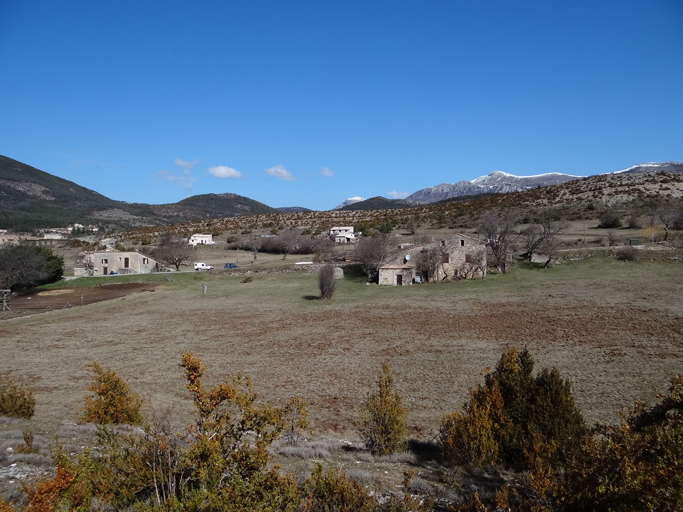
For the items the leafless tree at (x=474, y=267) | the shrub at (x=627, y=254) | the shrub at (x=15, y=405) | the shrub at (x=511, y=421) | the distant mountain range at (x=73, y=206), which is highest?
the distant mountain range at (x=73, y=206)

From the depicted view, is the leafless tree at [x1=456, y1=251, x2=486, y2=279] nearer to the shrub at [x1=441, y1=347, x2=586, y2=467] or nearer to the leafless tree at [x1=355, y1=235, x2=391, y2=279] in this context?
the leafless tree at [x1=355, y1=235, x2=391, y2=279]

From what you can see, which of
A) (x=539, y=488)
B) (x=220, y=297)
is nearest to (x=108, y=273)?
(x=220, y=297)

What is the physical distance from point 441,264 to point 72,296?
3274 cm

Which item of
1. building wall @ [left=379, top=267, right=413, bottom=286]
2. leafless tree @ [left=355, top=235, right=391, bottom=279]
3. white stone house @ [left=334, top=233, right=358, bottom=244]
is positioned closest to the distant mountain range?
white stone house @ [left=334, top=233, right=358, bottom=244]

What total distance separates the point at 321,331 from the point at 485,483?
16841 mm

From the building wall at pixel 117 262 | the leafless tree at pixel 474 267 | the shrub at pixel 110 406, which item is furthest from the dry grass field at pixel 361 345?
the building wall at pixel 117 262

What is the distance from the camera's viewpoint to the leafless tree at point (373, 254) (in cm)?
4031

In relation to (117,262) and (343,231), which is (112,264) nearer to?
(117,262)

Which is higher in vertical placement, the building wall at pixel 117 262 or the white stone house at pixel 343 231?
the white stone house at pixel 343 231

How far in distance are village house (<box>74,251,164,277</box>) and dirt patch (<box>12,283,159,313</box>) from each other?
7.32 meters

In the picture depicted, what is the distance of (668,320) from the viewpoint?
1970cm

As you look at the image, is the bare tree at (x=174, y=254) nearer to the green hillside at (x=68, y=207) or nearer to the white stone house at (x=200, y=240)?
the white stone house at (x=200, y=240)

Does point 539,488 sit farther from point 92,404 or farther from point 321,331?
point 321,331

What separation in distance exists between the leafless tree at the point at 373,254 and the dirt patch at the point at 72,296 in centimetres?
2011
